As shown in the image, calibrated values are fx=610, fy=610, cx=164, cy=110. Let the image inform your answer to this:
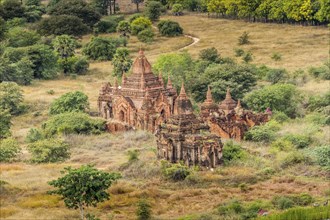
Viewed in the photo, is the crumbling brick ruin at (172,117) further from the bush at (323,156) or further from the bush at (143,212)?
the bush at (143,212)

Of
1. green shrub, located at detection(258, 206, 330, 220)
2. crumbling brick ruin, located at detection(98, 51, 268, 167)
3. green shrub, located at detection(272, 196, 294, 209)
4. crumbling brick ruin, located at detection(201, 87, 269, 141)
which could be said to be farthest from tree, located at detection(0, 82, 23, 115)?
green shrub, located at detection(258, 206, 330, 220)

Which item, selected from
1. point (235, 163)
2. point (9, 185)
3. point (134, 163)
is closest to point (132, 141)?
point (134, 163)

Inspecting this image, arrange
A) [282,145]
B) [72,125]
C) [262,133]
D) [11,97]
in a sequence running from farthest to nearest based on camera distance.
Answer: [11,97] → [72,125] → [262,133] → [282,145]

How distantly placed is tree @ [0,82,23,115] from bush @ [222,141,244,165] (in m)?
24.2

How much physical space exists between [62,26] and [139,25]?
38.8ft

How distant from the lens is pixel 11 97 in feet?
183

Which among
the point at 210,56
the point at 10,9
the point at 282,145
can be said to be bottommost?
the point at 282,145

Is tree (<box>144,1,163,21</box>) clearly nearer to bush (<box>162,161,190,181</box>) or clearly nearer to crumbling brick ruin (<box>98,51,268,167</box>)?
crumbling brick ruin (<box>98,51,268,167</box>)

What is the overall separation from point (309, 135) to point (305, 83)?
68.0 feet

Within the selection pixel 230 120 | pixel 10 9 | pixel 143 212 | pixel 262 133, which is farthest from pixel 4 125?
pixel 10 9

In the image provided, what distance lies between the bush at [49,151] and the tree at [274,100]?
17.4 meters

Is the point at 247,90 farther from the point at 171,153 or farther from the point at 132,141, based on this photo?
the point at 171,153

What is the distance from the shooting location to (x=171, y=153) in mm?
38500

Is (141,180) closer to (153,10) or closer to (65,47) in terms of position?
(65,47)
